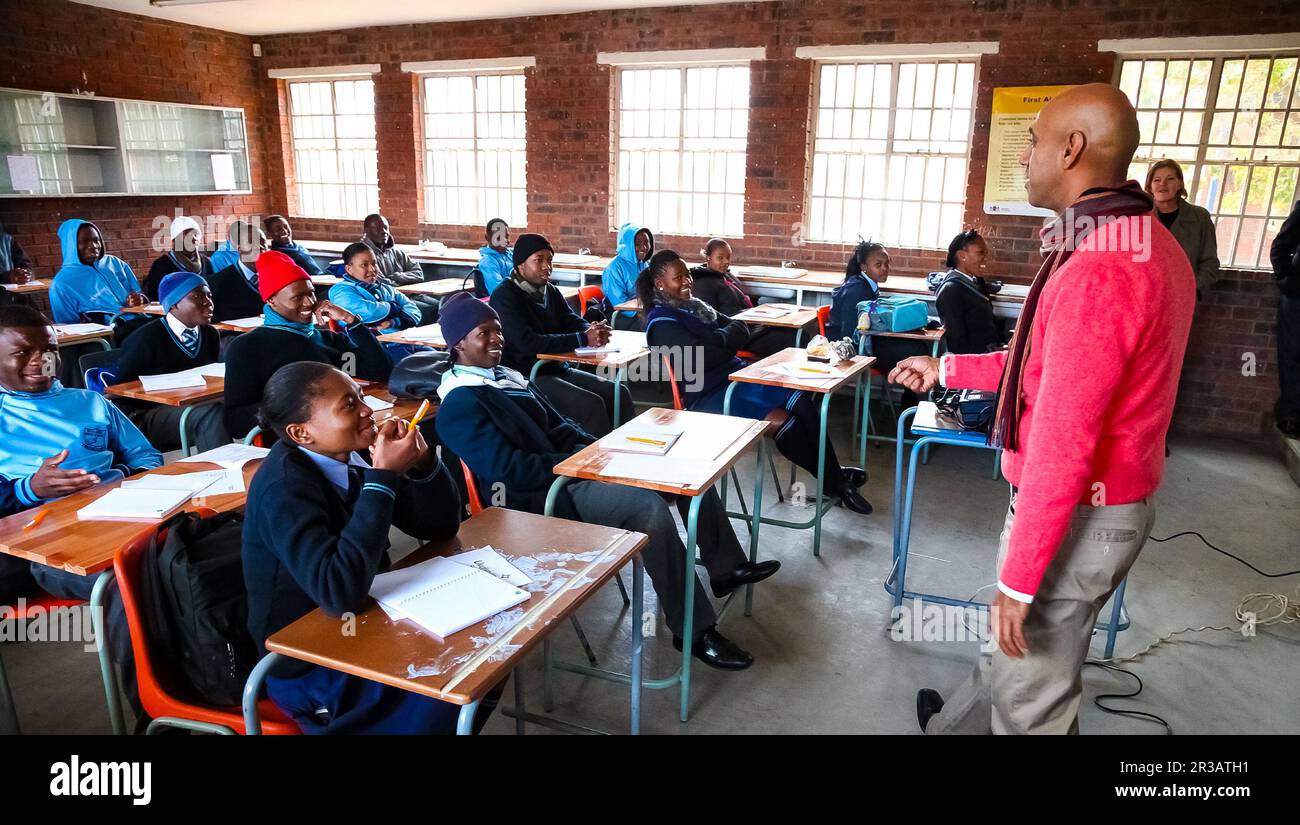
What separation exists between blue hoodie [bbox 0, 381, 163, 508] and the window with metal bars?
252 inches

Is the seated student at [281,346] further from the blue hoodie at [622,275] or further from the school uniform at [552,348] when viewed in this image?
the blue hoodie at [622,275]

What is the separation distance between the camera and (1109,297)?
4.60ft

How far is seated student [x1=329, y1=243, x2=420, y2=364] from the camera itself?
5148mm

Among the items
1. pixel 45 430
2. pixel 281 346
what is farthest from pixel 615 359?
pixel 45 430

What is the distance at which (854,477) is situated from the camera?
419 centimetres

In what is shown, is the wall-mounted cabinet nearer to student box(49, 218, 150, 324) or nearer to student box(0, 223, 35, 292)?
student box(0, 223, 35, 292)

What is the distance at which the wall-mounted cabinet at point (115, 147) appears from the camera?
22.6ft

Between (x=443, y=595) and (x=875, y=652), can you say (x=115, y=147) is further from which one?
(x=875, y=652)

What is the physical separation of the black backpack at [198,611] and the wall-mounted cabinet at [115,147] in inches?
279

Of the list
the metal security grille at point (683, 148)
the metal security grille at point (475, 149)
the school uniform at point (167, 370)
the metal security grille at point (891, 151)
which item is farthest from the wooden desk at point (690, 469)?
the metal security grille at point (475, 149)

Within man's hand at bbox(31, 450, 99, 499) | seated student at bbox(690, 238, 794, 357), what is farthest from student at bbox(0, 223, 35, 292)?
man's hand at bbox(31, 450, 99, 499)

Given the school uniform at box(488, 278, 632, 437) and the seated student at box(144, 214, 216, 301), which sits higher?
the seated student at box(144, 214, 216, 301)
